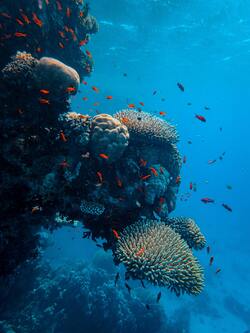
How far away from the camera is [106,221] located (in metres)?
6.62

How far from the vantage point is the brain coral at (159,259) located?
5324mm

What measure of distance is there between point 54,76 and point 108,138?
199 centimetres

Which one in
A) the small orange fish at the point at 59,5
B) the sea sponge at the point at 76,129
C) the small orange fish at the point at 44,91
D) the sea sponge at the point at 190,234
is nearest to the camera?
the small orange fish at the point at 44,91

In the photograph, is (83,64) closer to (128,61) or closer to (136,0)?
(136,0)

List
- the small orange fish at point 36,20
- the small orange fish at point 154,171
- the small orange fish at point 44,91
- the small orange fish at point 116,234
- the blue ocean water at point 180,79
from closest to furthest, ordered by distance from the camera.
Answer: the small orange fish at point 116,234, the small orange fish at point 44,91, the small orange fish at point 154,171, the small orange fish at point 36,20, the blue ocean water at point 180,79

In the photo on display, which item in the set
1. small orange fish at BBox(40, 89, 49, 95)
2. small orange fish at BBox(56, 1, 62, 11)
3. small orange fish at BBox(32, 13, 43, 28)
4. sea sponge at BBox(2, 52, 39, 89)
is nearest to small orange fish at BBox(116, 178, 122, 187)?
small orange fish at BBox(40, 89, 49, 95)

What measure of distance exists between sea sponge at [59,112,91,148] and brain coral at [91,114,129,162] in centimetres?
18

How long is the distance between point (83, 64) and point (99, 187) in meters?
7.40

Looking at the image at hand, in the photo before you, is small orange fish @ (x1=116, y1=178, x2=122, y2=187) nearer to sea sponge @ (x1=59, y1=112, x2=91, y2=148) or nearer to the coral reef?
sea sponge @ (x1=59, y1=112, x2=91, y2=148)

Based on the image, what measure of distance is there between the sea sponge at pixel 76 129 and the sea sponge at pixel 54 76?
0.73 meters

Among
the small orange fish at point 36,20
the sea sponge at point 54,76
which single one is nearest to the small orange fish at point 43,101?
the sea sponge at point 54,76

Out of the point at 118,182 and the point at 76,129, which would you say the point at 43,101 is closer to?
the point at 76,129

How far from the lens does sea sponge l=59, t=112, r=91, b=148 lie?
6.45 m

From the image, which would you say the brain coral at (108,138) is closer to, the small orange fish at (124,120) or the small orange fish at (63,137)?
the small orange fish at (63,137)
